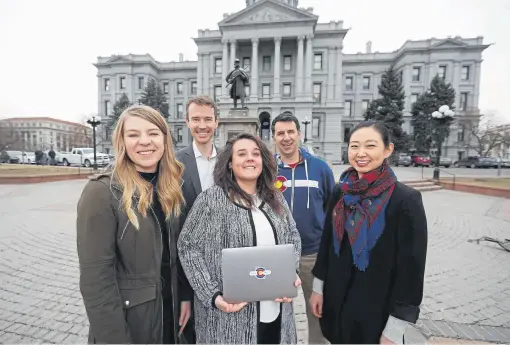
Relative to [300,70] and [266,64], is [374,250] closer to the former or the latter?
[300,70]

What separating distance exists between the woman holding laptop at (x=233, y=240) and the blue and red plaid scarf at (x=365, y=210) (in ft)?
1.43

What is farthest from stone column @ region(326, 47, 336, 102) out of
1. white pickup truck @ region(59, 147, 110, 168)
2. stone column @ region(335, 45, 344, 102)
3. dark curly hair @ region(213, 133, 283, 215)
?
dark curly hair @ region(213, 133, 283, 215)

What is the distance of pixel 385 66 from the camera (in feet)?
153

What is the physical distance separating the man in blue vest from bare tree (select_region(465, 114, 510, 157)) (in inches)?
2014

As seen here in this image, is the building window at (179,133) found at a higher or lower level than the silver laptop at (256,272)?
higher

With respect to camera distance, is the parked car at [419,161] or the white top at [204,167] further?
the parked car at [419,161]

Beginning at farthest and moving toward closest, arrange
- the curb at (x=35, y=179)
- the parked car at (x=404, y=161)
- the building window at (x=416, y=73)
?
the building window at (x=416, y=73), the parked car at (x=404, y=161), the curb at (x=35, y=179)

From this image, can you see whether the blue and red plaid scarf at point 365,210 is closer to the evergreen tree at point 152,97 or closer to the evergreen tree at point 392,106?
the evergreen tree at point 392,106

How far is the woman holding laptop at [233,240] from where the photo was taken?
1.80m

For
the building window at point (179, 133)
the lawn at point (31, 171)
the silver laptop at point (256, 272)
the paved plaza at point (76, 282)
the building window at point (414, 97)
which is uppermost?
the building window at point (414, 97)

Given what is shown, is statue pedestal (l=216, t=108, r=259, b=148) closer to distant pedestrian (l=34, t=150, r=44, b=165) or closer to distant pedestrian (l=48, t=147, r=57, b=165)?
distant pedestrian (l=48, t=147, r=57, b=165)

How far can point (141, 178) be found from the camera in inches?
71.3

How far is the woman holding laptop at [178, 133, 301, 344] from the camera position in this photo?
1.80 m

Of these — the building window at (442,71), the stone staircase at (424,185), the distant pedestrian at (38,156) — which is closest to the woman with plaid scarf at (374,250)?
the stone staircase at (424,185)
